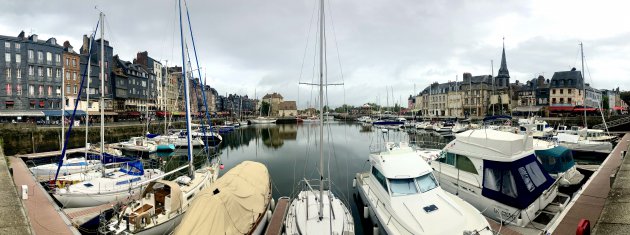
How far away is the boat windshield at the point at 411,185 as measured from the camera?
11.6 metres

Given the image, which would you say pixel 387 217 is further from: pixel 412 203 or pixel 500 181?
pixel 500 181

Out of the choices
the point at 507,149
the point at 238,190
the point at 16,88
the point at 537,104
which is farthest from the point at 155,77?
the point at 537,104

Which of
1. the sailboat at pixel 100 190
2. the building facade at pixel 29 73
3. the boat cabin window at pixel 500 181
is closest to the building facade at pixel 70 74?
the building facade at pixel 29 73

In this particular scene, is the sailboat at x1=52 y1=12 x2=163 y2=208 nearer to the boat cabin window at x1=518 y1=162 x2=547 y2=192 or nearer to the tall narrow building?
the boat cabin window at x1=518 y1=162 x2=547 y2=192

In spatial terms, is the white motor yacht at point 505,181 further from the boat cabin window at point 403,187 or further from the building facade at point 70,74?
the building facade at point 70,74

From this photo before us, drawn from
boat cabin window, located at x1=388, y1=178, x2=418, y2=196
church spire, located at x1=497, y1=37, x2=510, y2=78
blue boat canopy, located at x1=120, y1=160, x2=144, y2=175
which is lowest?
blue boat canopy, located at x1=120, y1=160, x2=144, y2=175

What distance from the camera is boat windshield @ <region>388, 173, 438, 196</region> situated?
1157cm

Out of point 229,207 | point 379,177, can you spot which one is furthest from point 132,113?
point 379,177

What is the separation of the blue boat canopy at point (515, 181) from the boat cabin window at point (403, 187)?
374 centimetres

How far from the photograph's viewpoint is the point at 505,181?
39.7 feet

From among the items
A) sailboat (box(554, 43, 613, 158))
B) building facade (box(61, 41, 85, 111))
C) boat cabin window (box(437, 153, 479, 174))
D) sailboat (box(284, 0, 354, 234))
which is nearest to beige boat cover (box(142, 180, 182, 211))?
sailboat (box(284, 0, 354, 234))

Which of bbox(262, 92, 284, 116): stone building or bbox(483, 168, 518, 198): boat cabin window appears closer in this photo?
bbox(483, 168, 518, 198): boat cabin window

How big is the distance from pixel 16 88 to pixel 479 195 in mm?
67622

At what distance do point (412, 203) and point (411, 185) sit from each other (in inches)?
41.7
